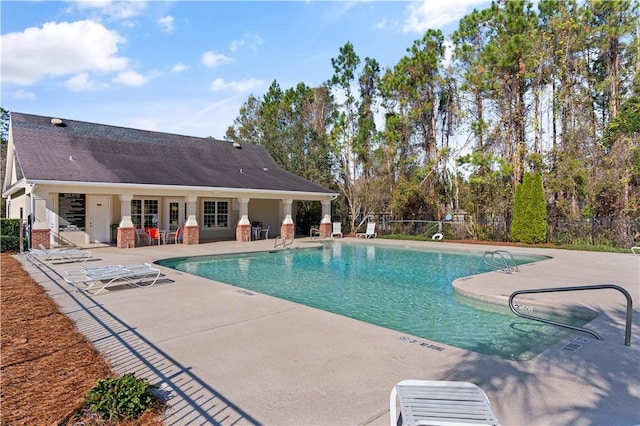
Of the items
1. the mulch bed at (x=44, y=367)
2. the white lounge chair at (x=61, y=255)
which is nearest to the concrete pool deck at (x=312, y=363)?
the mulch bed at (x=44, y=367)

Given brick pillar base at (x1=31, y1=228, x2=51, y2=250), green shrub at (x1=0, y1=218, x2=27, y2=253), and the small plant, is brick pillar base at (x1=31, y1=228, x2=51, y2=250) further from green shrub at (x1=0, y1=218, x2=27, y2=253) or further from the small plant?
the small plant

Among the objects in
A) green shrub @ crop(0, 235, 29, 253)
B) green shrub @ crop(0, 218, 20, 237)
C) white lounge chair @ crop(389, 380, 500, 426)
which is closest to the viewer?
white lounge chair @ crop(389, 380, 500, 426)

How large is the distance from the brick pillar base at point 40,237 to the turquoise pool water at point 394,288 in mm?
5622

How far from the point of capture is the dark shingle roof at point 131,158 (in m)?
16.4

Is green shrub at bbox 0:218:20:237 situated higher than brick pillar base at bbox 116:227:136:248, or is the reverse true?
green shrub at bbox 0:218:20:237

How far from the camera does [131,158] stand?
66.2 ft

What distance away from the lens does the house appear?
15.9m

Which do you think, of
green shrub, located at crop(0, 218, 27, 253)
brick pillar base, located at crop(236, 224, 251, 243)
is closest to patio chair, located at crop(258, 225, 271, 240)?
brick pillar base, located at crop(236, 224, 251, 243)

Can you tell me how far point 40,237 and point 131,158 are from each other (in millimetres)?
6367

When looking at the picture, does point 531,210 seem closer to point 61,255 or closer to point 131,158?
point 61,255

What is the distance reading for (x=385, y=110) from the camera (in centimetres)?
3005

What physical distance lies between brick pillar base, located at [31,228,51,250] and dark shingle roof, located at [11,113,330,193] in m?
2.21

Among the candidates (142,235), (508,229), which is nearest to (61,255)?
(142,235)

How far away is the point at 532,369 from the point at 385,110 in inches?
1088
